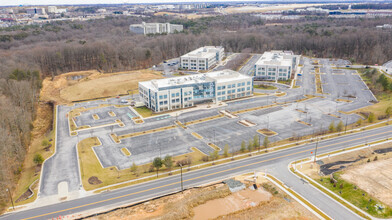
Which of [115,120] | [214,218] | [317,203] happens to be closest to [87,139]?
[115,120]

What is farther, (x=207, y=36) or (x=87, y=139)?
(x=207, y=36)

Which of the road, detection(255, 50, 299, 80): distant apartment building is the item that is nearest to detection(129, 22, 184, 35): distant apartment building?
detection(255, 50, 299, 80): distant apartment building

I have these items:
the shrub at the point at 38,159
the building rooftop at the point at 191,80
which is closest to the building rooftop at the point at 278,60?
the building rooftop at the point at 191,80

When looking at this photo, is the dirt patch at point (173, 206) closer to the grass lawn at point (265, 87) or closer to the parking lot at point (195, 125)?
the parking lot at point (195, 125)

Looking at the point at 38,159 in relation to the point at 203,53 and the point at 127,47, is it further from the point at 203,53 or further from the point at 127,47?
the point at 127,47

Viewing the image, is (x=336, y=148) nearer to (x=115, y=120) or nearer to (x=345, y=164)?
(x=345, y=164)

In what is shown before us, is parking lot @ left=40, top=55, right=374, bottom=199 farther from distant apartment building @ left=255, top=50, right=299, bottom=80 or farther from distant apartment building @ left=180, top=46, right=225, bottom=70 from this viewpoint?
distant apartment building @ left=180, top=46, right=225, bottom=70

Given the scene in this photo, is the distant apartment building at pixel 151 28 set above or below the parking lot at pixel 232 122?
above

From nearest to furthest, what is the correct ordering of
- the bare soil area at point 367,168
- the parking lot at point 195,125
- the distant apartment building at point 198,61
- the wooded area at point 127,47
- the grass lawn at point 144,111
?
the bare soil area at point 367,168
the parking lot at point 195,125
the grass lawn at point 144,111
the wooded area at point 127,47
the distant apartment building at point 198,61
